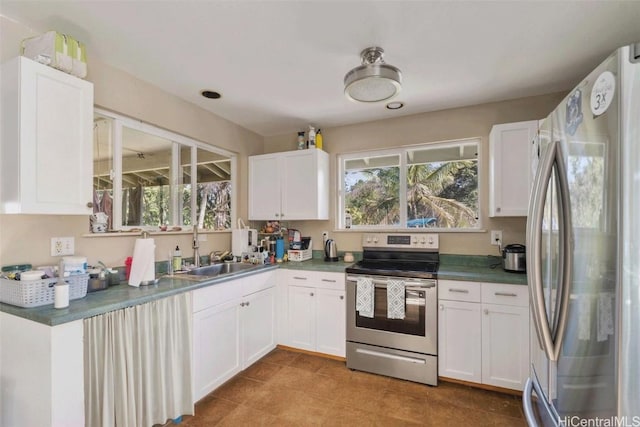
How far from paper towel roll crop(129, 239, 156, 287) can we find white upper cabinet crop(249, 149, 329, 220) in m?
1.57

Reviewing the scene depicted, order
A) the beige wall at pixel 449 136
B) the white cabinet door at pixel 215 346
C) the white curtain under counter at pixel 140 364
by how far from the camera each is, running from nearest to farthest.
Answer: the white curtain under counter at pixel 140 364 → the white cabinet door at pixel 215 346 → the beige wall at pixel 449 136

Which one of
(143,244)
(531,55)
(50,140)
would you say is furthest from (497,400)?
(50,140)

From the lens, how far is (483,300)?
227 centimetres

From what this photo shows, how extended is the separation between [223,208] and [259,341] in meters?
1.48

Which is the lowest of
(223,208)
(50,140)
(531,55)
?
(223,208)

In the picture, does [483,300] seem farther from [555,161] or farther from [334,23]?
[334,23]

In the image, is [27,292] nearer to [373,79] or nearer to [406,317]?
[373,79]

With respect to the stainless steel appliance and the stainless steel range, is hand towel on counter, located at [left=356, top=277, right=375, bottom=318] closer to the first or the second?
the stainless steel range

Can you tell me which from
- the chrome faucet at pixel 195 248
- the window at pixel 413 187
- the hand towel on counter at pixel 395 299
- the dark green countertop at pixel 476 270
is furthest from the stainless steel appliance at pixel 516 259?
the chrome faucet at pixel 195 248

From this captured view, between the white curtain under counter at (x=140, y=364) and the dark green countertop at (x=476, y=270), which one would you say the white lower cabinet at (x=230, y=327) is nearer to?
the white curtain under counter at (x=140, y=364)

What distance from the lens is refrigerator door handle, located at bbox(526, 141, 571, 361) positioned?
926 millimetres

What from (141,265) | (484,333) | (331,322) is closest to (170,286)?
(141,265)

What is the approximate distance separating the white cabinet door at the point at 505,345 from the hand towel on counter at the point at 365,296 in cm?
87

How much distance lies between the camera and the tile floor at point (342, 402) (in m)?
1.96
